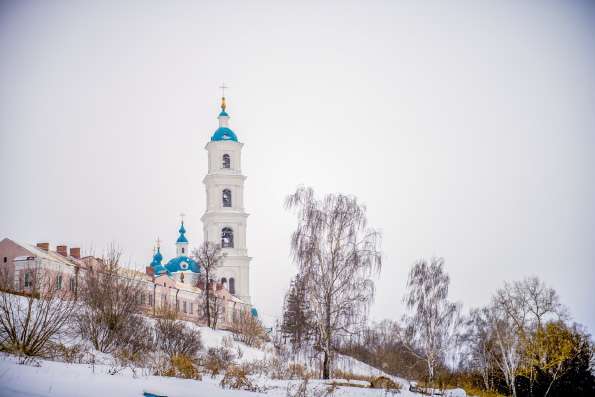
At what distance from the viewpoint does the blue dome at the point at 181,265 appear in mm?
66125

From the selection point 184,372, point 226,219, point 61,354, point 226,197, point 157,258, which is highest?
point 226,197

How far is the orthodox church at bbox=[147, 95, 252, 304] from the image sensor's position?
6419cm

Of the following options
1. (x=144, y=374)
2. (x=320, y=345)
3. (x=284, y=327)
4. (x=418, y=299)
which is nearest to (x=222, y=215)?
(x=284, y=327)

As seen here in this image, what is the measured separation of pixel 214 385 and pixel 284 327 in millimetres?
29646

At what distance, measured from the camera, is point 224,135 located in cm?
6675

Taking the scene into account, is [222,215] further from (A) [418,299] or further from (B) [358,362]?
(A) [418,299]

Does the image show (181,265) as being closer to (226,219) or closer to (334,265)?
(226,219)

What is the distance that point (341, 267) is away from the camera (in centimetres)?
2662

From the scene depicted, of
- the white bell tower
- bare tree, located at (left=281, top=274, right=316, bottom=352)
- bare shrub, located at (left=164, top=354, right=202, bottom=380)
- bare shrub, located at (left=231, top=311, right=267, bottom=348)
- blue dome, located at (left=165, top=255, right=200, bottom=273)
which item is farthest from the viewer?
blue dome, located at (left=165, top=255, right=200, bottom=273)

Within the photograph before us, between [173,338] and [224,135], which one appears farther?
[224,135]

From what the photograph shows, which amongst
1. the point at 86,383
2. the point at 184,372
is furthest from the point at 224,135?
the point at 86,383

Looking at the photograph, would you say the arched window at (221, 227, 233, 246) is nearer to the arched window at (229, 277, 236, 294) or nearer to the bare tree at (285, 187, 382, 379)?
the arched window at (229, 277, 236, 294)

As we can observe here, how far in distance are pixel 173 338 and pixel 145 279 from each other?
62.5 feet

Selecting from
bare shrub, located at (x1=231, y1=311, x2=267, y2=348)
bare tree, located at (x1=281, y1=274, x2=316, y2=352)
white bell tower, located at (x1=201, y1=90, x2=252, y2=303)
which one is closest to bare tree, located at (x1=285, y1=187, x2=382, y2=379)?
bare tree, located at (x1=281, y1=274, x2=316, y2=352)
